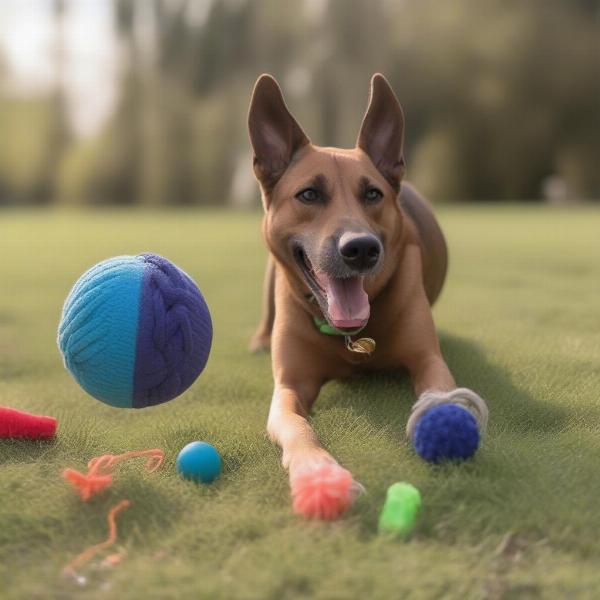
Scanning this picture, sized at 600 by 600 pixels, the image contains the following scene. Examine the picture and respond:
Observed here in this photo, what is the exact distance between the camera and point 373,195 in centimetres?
284

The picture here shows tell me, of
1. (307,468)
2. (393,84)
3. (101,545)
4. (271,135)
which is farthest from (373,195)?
(393,84)

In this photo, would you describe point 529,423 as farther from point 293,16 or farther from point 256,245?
point 293,16

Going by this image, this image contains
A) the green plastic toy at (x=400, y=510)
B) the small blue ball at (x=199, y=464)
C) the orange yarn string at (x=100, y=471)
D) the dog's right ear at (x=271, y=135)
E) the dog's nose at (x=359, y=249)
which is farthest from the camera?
the dog's right ear at (x=271, y=135)

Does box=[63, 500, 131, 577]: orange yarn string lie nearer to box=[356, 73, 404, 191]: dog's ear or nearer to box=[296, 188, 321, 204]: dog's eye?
box=[296, 188, 321, 204]: dog's eye

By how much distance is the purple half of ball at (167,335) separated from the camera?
2.29 m

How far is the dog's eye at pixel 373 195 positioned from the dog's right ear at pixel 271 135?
1.10ft

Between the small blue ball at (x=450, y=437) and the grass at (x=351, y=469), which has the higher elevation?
the small blue ball at (x=450, y=437)

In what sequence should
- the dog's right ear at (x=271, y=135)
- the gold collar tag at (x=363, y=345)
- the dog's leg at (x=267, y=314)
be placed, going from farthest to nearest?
the dog's leg at (x=267, y=314) → the dog's right ear at (x=271, y=135) → the gold collar tag at (x=363, y=345)

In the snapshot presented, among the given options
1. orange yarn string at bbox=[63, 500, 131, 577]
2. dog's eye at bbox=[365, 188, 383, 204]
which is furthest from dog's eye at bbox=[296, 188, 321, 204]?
orange yarn string at bbox=[63, 500, 131, 577]

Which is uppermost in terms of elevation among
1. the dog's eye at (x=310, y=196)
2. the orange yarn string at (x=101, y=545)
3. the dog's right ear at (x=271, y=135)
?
the dog's right ear at (x=271, y=135)

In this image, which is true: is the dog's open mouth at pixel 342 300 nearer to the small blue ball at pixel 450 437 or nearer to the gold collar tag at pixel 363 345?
the gold collar tag at pixel 363 345

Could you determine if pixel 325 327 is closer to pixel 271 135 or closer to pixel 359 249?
pixel 359 249

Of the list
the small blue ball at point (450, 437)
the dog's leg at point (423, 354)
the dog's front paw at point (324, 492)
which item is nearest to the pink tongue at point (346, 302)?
the dog's leg at point (423, 354)

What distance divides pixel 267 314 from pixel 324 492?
197 cm
